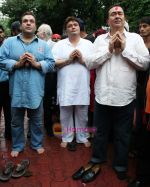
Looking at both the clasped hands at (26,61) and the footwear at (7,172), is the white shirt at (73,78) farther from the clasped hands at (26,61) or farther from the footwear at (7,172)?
the footwear at (7,172)

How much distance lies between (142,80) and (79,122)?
1.55m

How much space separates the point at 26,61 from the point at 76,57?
31.5 inches

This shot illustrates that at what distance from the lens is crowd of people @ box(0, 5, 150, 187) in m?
4.04

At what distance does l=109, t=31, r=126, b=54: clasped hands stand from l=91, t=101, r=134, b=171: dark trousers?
779 mm

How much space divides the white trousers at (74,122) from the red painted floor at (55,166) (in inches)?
7.6

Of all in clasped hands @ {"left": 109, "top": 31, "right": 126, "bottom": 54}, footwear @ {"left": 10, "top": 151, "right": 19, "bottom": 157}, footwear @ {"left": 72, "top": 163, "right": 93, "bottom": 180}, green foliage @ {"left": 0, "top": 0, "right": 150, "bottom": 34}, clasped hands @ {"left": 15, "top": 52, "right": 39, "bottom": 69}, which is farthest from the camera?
green foliage @ {"left": 0, "top": 0, "right": 150, "bottom": 34}

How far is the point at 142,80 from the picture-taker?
14.1 feet

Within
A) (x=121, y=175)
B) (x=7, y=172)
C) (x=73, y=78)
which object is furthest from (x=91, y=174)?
(x=73, y=78)

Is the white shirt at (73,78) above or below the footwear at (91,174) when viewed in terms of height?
above

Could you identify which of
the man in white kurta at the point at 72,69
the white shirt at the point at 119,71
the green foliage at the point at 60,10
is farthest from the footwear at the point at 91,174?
the green foliage at the point at 60,10

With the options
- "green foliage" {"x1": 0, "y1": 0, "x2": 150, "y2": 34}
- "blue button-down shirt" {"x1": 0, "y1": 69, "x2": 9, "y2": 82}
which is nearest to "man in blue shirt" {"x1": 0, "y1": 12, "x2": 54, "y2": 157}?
"blue button-down shirt" {"x1": 0, "y1": 69, "x2": 9, "y2": 82}

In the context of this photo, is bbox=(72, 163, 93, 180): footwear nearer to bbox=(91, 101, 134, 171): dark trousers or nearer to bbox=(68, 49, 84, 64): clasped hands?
bbox=(91, 101, 134, 171): dark trousers

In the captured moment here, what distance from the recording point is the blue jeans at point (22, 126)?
194 inches

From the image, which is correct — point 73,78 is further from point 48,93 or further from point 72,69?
point 48,93
